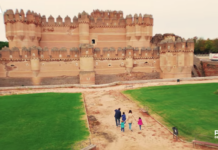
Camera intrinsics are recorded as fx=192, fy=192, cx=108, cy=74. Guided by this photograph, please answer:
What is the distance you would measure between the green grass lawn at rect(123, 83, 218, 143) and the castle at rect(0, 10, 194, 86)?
905 centimetres

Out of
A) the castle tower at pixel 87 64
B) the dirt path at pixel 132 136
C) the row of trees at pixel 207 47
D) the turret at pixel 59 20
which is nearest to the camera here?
the dirt path at pixel 132 136

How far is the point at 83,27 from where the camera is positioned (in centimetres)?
3148

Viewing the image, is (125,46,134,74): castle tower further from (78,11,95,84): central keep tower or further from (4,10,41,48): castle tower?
(4,10,41,48): castle tower

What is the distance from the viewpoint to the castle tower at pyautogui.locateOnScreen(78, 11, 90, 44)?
31188 mm

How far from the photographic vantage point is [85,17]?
31.2 meters

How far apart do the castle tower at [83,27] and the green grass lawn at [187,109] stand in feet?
52.3

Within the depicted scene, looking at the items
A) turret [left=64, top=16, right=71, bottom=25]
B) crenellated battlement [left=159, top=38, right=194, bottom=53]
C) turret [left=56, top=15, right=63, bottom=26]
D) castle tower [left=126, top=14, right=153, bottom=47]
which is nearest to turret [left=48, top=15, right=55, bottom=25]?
turret [left=56, top=15, right=63, bottom=26]

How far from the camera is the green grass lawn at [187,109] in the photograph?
9993mm

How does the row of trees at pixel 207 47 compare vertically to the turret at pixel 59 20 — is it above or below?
below

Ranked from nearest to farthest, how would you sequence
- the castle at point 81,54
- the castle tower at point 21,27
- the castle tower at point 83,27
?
the castle at point 81,54, the castle tower at point 21,27, the castle tower at point 83,27

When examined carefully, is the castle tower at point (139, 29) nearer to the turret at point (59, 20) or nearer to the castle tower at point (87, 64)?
the castle tower at point (87, 64)

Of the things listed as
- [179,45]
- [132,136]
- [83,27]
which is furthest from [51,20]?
[132,136]

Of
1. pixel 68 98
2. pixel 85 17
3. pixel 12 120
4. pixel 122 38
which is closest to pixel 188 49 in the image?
pixel 122 38

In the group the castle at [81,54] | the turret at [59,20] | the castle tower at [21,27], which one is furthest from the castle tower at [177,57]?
the castle tower at [21,27]
